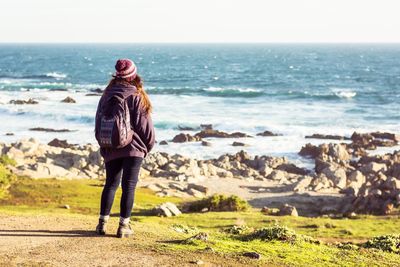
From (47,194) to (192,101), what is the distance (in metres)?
58.0

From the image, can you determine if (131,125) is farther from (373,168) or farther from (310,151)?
(310,151)

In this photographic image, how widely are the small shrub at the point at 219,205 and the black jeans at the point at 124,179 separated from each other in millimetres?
13678

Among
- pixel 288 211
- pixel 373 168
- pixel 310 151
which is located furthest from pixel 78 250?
pixel 310 151

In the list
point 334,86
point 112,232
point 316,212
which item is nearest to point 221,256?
point 112,232

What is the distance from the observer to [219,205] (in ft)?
76.9

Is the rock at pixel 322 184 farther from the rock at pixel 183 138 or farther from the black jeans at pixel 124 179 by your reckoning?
the black jeans at pixel 124 179

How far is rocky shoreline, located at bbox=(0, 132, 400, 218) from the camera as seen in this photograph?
2741 centimetres

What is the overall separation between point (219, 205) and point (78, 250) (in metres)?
14.9

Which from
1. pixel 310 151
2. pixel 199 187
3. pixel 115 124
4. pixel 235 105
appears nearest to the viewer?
pixel 115 124

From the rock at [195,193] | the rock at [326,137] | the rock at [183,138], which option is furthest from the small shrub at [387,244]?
the rock at [326,137]

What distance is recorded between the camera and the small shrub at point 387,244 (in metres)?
11.5

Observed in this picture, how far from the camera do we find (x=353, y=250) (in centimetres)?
1068

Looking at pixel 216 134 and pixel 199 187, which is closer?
pixel 199 187

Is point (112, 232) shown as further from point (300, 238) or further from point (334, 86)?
point (334, 86)
